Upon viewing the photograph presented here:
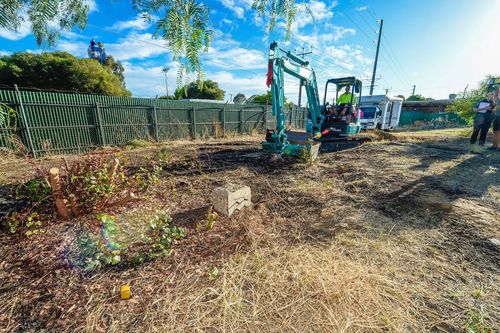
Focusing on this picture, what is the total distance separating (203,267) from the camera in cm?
221

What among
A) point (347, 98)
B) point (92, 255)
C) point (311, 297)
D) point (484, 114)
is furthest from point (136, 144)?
point (484, 114)

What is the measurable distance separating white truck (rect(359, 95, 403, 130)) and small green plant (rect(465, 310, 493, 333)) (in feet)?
42.4

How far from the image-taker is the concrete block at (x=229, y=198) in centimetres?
320

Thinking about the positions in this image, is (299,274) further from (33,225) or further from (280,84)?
(280,84)

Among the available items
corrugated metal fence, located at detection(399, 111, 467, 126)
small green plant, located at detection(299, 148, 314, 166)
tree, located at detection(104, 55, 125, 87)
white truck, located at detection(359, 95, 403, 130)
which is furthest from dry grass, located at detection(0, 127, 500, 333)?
tree, located at detection(104, 55, 125, 87)

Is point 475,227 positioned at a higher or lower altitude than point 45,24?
lower

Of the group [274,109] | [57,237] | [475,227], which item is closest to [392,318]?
[475,227]

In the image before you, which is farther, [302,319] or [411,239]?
[411,239]

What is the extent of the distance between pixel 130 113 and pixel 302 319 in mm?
10983

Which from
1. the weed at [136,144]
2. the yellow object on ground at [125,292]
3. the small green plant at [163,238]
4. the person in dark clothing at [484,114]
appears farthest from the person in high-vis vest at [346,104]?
the yellow object on ground at [125,292]

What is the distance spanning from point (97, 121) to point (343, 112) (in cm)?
1015

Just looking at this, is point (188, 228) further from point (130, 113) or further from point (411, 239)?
point (130, 113)

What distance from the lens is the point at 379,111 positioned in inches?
605

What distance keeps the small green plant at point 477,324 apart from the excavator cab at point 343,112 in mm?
7738
